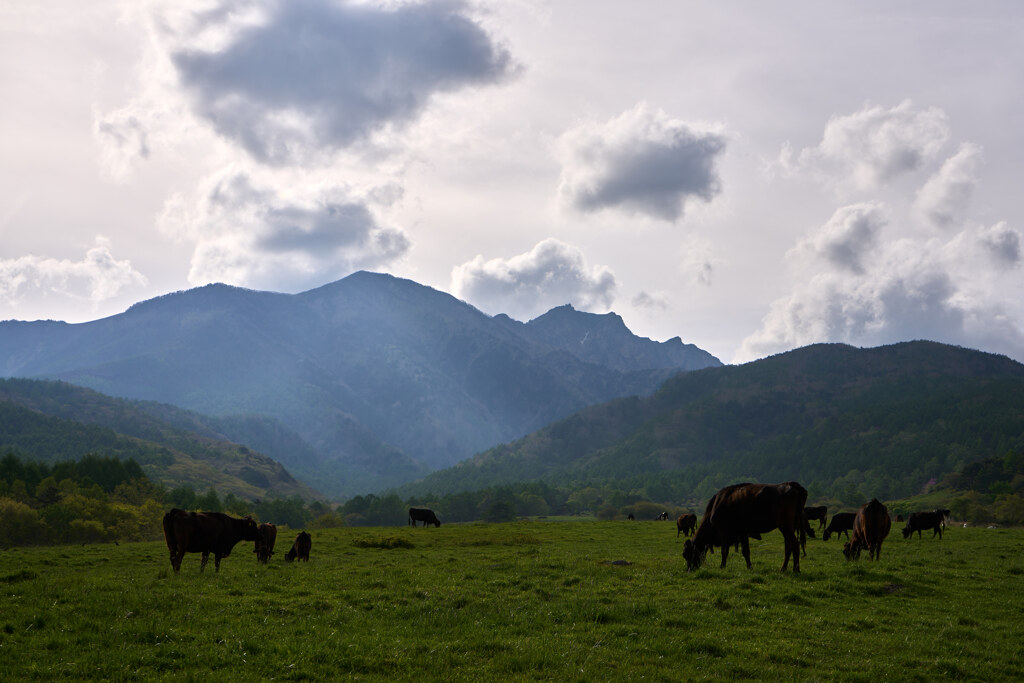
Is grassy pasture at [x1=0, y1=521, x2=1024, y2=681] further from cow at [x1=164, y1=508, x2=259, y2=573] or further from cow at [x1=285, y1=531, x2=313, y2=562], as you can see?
cow at [x1=285, y1=531, x2=313, y2=562]

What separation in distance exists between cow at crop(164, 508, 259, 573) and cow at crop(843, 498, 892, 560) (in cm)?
3146

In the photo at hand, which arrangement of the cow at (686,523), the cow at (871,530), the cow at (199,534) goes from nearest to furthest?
1. the cow at (199,534)
2. the cow at (871,530)
3. the cow at (686,523)

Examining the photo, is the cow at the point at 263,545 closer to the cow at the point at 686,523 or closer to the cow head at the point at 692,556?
the cow head at the point at 692,556

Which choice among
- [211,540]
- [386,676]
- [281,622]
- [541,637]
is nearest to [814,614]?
[541,637]

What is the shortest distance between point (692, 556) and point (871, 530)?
11.4 metres

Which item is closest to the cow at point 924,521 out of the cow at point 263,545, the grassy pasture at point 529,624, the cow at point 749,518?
the grassy pasture at point 529,624

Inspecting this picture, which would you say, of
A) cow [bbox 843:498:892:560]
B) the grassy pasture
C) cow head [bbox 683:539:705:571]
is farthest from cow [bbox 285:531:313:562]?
cow [bbox 843:498:892:560]

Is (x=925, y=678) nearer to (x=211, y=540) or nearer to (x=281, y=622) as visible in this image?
(x=281, y=622)

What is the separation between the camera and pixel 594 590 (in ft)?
69.7

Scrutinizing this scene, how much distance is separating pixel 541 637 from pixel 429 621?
3.40 m

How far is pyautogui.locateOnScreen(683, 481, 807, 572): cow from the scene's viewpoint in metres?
24.2

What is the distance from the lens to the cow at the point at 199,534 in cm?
2769

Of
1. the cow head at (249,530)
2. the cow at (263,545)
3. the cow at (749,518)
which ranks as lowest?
the cow at (263,545)

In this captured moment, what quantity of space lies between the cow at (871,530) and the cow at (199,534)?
103 ft
